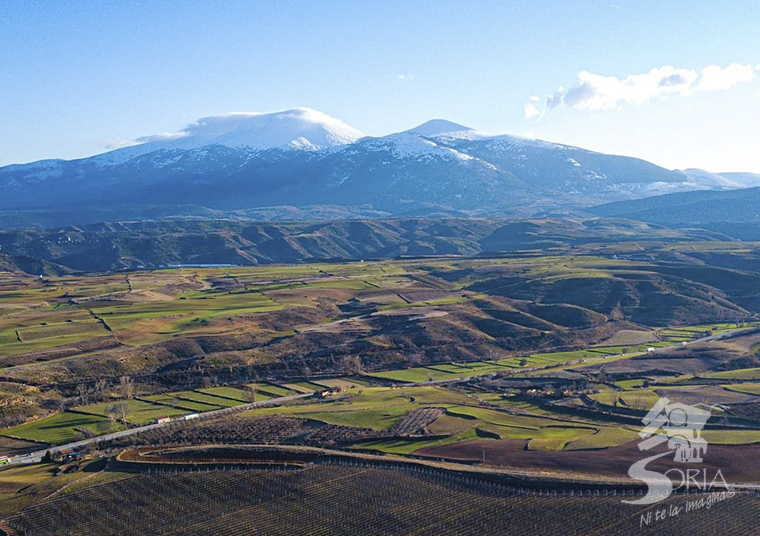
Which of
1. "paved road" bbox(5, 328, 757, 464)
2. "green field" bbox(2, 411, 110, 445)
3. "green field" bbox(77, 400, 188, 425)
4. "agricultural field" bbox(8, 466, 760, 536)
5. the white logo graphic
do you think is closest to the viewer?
"agricultural field" bbox(8, 466, 760, 536)

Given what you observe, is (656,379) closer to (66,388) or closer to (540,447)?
(540,447)

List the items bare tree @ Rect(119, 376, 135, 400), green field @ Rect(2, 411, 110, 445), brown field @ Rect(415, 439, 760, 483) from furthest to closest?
bare tree @ Rect(119, 376, 135, 400)
green field @ Rect(2, 411, 110, 445)
brown field @ Rect(415, 439, 760, 483)

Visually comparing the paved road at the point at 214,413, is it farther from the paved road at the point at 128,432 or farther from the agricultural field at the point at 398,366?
the agricultural field at the point at 398,366

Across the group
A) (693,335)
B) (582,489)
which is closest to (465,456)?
(582,489)

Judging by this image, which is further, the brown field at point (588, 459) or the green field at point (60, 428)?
the green field at point (60, 428)

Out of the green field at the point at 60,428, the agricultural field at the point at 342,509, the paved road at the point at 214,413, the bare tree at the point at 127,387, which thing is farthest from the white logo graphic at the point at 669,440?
the bare tree at the point at 127,387

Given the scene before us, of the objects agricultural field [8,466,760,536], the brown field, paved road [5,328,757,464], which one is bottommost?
paved road [5,328,757,464]

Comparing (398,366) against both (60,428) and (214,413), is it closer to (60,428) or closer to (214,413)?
(214,413)

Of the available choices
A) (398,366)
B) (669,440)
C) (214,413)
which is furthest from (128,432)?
(669,440)

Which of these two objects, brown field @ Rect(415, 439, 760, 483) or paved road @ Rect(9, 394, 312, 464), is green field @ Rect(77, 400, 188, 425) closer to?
paved road @ Rect(9, 394, 312, 464)

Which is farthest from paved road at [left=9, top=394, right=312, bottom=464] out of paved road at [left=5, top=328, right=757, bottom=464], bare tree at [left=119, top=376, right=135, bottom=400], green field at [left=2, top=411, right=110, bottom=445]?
bare tree at [left=119, top=376, right=135, bottom=400]
